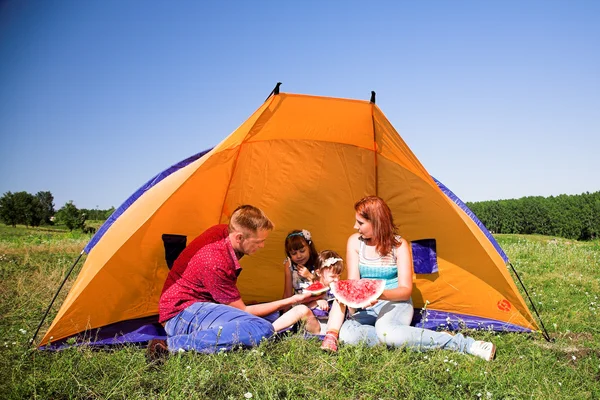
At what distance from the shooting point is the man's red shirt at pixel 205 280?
13.4ft

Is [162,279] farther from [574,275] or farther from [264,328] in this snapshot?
[574,275]

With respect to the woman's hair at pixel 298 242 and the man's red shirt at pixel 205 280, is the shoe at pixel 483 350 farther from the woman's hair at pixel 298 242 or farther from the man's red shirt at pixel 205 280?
the woman's hair at pixel 298 242

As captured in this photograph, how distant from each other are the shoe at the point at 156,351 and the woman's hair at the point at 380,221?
6.92 ft

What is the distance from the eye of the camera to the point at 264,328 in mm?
3943

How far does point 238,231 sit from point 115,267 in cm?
145

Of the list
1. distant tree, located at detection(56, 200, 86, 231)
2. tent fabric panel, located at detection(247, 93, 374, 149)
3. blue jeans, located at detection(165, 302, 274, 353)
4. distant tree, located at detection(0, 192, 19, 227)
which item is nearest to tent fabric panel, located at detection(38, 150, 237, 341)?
tent fabric panel, located at detection(247, 93, 374, 149)

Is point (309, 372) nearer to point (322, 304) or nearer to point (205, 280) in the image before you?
point (205, 280)

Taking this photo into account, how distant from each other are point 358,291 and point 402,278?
50cm

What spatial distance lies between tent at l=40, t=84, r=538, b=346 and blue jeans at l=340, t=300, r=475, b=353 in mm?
337

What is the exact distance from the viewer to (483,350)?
3893mm

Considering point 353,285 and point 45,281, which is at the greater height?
point 353,285

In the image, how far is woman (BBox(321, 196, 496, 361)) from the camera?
13.1ft

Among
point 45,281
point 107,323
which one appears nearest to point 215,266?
point 107,323

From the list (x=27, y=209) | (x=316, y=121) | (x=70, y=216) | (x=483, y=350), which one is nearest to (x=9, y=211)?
(x=27, y=209)
